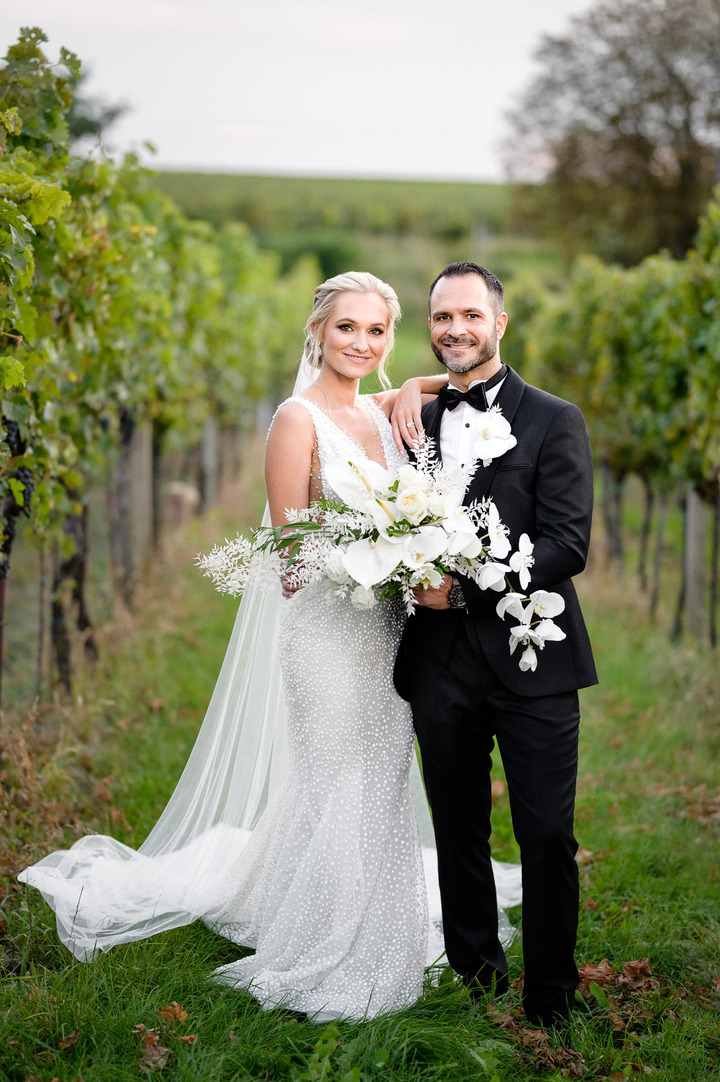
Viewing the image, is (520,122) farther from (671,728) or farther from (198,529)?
(671,728)

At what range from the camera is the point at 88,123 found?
18.1 m

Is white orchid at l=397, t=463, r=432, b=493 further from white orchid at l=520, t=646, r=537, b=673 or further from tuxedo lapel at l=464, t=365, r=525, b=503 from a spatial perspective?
white orchid at l=520, t=646, r=537, b=673

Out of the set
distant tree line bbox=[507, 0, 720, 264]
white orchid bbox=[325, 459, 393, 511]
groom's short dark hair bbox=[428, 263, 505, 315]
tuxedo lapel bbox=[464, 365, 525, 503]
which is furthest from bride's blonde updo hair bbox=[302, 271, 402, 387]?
distant tree line bbox=[507, 0, 720, 264]

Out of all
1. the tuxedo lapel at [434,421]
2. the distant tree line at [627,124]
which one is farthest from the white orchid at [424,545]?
the distant tree line at [627,124]

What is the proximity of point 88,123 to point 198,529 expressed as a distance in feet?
36.7

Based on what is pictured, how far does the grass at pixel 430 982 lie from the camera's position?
271cm

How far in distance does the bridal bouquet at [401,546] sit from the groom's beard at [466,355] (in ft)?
1.25

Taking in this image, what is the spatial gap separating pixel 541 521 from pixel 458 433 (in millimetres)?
450

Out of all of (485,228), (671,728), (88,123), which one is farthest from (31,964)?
(485,228)

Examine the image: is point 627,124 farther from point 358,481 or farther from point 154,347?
point 358,481

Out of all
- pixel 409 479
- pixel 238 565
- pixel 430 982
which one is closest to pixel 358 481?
pixel 409 479

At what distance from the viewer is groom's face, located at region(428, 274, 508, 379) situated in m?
3.12

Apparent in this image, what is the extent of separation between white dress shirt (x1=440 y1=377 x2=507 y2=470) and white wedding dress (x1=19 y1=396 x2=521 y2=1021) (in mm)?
234

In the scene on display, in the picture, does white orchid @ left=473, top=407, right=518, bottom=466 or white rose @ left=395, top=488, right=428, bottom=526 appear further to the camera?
white orchid @ left=473, top=407, right=518, bottom=466
